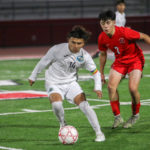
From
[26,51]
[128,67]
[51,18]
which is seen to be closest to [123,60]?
[128,67]

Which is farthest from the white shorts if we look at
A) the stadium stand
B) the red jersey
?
the stadium stand

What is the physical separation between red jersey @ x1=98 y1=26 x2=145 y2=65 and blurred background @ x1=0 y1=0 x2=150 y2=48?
81.4ft

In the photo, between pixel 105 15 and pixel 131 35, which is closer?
pixel 105 15

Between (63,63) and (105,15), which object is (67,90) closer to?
(63,63)

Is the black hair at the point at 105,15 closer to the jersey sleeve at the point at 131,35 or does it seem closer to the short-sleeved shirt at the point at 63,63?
the jersey sleeve at the point at 131,35

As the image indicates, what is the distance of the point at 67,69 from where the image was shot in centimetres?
875

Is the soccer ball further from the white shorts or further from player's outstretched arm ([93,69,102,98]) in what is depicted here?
player's outstretched arm ([93,69,102,98])

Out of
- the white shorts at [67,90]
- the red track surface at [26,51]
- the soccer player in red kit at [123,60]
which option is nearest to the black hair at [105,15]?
the soccer player in red kit at [123,60]

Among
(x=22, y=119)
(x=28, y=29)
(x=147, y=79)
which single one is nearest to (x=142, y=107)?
(x=22, y=119)

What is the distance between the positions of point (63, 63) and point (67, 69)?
0.40ft

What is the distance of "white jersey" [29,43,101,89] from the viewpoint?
8648 mm

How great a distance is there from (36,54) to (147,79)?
1341 centimetres

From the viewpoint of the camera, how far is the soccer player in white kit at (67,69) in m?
8.47

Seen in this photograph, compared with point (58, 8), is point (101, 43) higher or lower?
higher
